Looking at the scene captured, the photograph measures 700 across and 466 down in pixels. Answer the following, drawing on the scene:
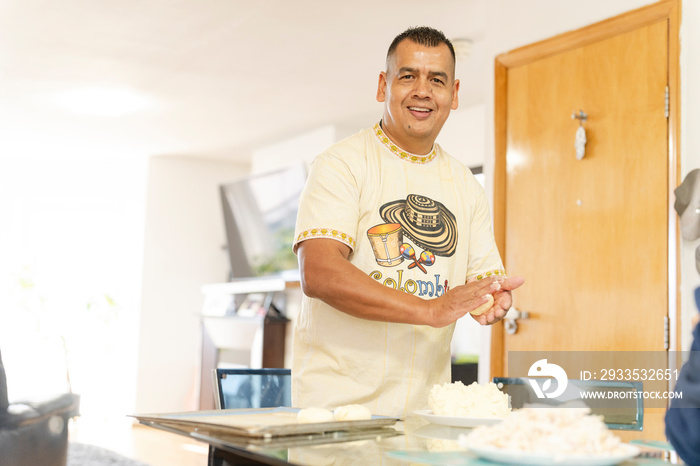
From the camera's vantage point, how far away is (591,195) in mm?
3021

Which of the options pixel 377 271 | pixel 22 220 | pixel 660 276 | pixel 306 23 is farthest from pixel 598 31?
pixel 22 220

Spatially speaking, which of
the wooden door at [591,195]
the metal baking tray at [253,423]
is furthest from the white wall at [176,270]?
the metal baking tray at [253,423]

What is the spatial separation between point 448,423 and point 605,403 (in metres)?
0.40

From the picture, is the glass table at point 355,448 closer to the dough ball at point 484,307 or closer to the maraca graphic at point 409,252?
the dough ball at point 484,307

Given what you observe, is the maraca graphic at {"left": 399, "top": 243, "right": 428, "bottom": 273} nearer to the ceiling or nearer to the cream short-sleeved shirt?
the cream short-sleeved shirt

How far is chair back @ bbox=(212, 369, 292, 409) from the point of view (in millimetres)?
1595

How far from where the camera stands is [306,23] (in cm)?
387

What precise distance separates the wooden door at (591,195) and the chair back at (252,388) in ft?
5.28

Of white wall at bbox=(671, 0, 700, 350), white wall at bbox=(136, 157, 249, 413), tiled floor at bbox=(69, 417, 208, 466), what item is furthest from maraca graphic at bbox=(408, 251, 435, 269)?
white wall at bbox=(136, 157, 249, 413)

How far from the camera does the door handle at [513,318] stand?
325 centimetres

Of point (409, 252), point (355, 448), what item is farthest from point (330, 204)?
point (355, 448)

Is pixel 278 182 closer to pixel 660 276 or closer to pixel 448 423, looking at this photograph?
pixel 660 276

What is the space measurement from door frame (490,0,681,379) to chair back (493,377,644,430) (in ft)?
4.48

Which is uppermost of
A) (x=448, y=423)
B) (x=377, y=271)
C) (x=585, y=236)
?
(x=585, y=236)
